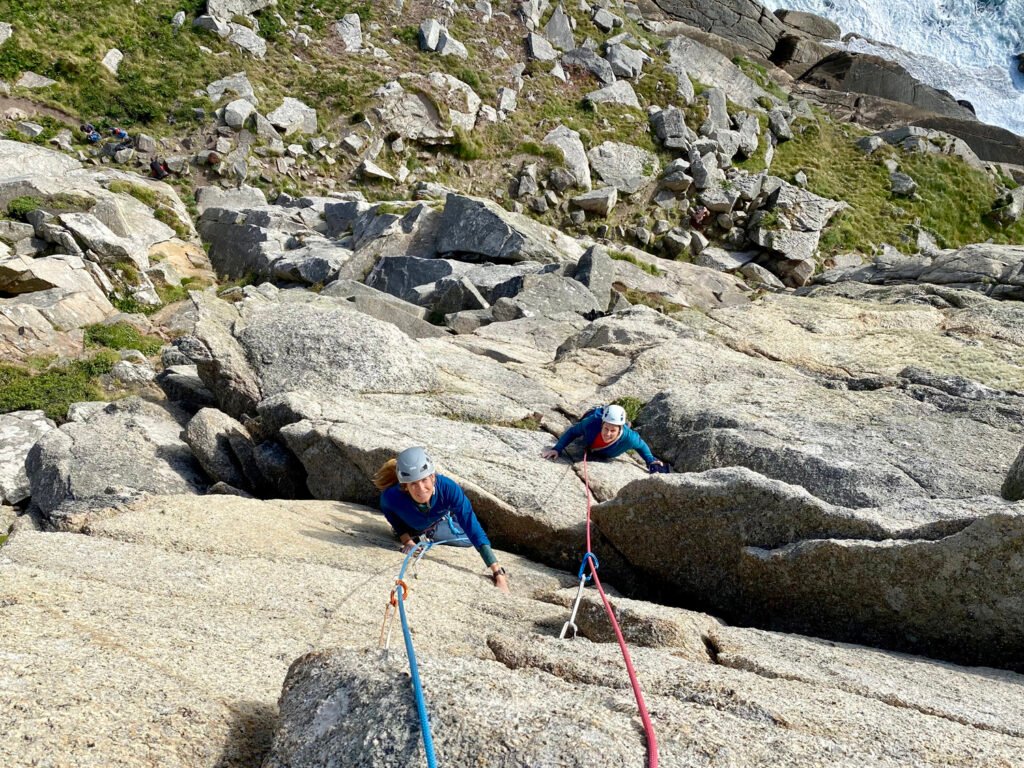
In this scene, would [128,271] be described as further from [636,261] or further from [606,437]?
[606,437]

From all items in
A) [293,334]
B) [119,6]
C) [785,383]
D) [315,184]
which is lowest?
[315,184]

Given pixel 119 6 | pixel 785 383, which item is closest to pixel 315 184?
pixel 119 6

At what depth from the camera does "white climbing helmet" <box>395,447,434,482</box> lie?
862 centimetres

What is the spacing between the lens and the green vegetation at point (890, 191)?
50.3 metres

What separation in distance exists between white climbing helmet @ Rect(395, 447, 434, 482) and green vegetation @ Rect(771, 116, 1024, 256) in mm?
46258

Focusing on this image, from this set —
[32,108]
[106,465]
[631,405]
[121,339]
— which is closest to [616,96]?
[32,108]

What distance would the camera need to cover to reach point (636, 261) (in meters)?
34.9

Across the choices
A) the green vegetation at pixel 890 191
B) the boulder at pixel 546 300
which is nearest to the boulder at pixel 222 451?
the boulder at pixel 546 300

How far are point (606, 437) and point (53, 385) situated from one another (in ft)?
46.9

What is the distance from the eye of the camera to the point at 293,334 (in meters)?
14.6

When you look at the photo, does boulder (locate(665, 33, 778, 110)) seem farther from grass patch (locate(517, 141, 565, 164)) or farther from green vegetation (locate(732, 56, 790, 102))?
grass patch (locate(517, 141, 565, 164))

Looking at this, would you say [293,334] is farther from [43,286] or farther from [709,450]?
[43,286]

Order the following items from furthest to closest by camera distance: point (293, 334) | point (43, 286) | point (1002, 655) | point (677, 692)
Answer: point (43, 286) < point (293, 334) < point (1002, 655) < point (677, 692)

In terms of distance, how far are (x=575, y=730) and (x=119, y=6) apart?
5187cm
